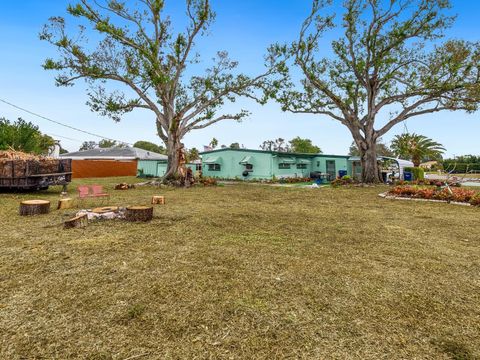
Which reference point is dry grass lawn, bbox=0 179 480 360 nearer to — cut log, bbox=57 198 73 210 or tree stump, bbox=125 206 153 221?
tree stump, bbox=125 206 153 221

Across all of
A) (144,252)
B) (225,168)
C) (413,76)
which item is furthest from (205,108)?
(144,252)

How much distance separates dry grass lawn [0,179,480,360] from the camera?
2168 mm

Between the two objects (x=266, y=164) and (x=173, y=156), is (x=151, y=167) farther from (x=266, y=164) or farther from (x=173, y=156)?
(x=266, y=164)

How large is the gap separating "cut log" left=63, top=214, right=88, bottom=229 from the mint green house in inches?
708

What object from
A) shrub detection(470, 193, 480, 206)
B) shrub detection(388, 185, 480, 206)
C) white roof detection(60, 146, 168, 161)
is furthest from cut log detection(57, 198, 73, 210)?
white roof detection(60, 146, 168, 161)

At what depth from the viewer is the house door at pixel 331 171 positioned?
85.4 feet

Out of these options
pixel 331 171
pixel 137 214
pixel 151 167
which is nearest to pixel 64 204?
pixel 137 214

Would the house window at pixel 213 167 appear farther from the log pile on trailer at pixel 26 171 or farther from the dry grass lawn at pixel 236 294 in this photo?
the dry grass lawn at pixel 236 294

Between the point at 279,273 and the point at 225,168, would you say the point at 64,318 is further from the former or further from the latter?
the point at 225,168

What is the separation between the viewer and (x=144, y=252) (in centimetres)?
436

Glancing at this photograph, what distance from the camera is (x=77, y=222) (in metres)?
5.90

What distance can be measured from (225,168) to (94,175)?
44.6 ft

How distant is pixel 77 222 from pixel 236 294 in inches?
183

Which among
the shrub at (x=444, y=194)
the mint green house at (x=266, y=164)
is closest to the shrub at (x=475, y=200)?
the shrub at (x=444, y=194)
